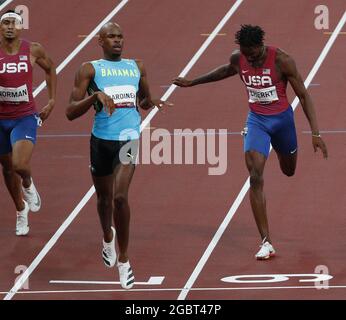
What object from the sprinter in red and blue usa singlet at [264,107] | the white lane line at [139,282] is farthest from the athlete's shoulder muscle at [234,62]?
the white lane line at [139,282]

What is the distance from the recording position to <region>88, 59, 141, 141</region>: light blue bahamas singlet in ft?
42.7

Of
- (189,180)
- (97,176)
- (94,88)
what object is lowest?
(189,180)

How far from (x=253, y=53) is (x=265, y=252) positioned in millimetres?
2026

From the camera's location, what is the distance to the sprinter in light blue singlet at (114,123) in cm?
1277

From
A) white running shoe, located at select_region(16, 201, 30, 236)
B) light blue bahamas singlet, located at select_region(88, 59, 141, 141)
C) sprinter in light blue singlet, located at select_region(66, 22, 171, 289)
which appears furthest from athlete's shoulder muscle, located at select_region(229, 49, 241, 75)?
white running shoe, located at select_region(16, 201, 30, 236)

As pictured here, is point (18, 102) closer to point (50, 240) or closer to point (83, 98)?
point (50, 240)

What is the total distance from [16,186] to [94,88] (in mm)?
2532

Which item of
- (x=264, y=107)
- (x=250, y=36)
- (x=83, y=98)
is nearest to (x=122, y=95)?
(x=83, y=98)

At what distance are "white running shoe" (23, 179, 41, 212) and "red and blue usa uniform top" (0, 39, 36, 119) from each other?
2.89 ft

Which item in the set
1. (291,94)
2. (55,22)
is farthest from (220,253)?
(55,22)

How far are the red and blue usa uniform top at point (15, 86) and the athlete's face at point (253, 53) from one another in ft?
8.20

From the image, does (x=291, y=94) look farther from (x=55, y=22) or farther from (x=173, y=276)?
(x=173, y=276)

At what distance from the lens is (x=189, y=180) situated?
17031mm

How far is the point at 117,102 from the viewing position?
13.0 m
